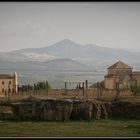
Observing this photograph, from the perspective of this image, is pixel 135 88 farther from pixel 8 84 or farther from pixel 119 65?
pixel 8 84

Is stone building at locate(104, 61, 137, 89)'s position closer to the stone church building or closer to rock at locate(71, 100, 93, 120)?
the stone church building

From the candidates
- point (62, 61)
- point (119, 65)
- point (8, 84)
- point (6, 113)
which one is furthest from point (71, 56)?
point (6, 113)

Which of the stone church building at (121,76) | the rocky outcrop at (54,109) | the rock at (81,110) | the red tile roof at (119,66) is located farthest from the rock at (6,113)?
the red tile roof at (119,66)

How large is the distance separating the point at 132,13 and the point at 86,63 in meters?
1.00

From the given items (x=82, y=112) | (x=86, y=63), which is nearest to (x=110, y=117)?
(x=82, y=112)

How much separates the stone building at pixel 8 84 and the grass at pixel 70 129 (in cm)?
46

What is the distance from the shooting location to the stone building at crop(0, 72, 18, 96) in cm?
557

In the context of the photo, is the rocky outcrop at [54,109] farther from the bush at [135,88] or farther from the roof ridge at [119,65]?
the bush at [135,88]

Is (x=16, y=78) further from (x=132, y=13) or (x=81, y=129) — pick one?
(x=132, y=13)

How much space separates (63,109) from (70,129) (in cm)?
45

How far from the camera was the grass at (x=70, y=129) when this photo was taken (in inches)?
215

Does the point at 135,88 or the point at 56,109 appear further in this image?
the point at 56,109

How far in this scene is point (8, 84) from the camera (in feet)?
18.4

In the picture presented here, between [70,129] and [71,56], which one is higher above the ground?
[71,56]
